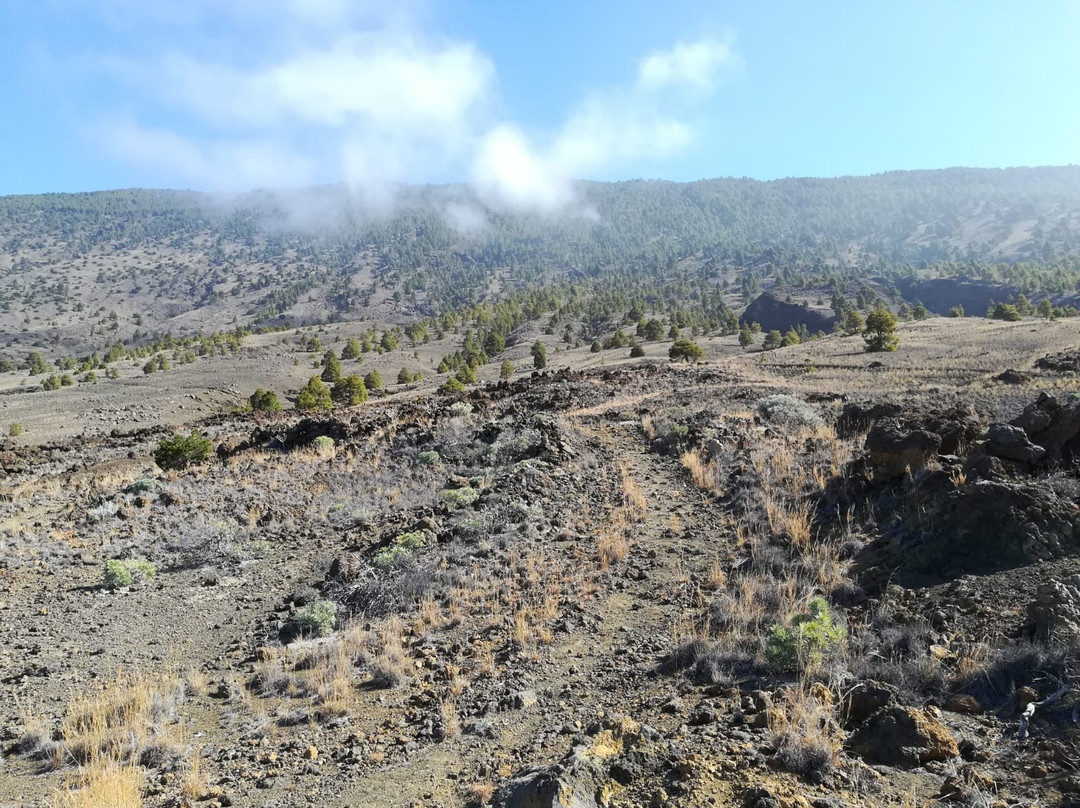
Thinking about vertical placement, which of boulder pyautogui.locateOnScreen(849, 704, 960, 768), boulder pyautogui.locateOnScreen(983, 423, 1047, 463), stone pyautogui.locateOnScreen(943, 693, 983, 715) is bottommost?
stone pyautogui.locateOnScreen(943, 693, 983, 715)

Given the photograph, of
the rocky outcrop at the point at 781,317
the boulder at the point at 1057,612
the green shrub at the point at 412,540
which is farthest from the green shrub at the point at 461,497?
the rocky outcrop at the point at 781,317

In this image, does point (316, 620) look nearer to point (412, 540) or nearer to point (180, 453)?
point (412, 540)

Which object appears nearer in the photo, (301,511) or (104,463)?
(301,511)

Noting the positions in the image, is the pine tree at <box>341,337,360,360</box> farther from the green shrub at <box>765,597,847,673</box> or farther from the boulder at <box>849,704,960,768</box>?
the boulder at <box>849,704,960,768</box>

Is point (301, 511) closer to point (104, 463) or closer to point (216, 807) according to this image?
point (216, 807)

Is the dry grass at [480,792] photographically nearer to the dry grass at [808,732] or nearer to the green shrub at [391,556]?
the dry grass at [808,732]

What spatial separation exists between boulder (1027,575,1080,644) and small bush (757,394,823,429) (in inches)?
400

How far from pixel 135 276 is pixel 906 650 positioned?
22977cm

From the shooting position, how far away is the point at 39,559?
9.59 m

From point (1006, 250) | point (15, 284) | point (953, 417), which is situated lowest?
point (953, 417)

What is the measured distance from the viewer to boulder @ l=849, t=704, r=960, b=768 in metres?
3.43

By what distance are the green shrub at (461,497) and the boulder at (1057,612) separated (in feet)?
27.2

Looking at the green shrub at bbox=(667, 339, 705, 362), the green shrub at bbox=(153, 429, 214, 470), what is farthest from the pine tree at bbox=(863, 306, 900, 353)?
the green shrub at bbox=(153, 429, 214, 470)

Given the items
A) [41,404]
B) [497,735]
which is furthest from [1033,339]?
[41,404]
